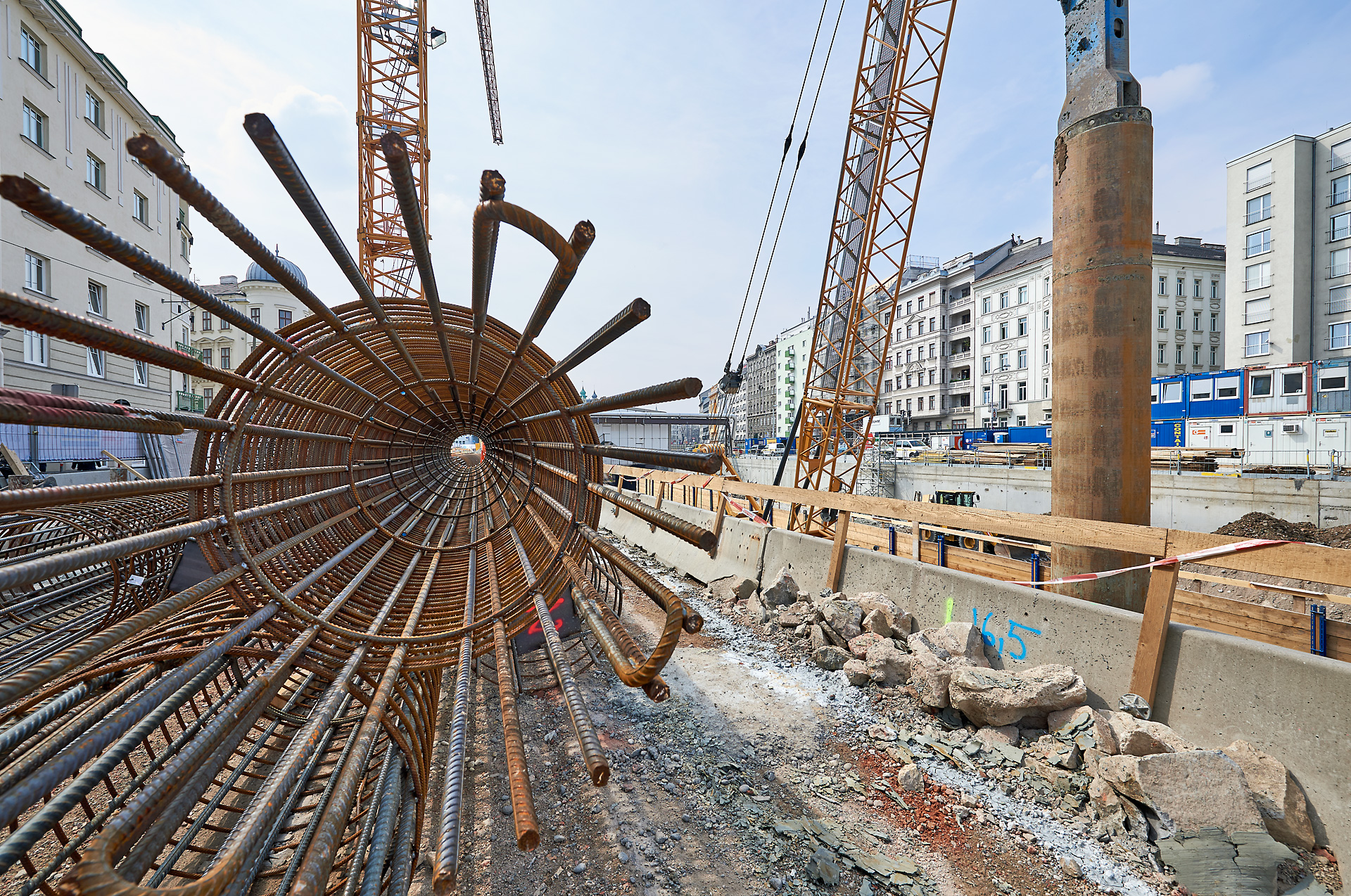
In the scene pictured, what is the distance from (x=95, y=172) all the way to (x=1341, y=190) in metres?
66.8

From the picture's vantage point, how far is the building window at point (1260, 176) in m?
39.5

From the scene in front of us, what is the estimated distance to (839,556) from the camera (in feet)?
25.2

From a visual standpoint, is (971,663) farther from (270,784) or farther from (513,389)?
(270,784)

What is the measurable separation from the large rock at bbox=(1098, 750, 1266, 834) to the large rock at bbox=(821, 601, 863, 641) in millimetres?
2873

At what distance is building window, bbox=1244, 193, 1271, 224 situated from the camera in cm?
3959

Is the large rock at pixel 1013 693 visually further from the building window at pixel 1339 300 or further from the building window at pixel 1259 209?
the building window at pixel 1259 209

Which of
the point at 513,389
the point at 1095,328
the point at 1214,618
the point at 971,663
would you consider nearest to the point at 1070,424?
the point at 1095,328

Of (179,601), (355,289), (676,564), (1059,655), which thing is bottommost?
(676,564)

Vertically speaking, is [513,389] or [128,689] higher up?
[513,389]

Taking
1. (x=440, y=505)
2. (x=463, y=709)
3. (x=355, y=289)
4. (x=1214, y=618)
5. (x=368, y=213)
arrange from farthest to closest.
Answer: (x=368, y=213) → (x=440, y=505) → (x=1214, y=618) → (x=355, y=289) → (x=463, y=709)

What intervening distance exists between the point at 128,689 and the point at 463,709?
197 cm

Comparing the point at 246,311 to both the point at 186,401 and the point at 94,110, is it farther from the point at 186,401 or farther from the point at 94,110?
the point at 94,110

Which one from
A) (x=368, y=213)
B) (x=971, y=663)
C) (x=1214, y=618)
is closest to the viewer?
(x=1214, y=618)

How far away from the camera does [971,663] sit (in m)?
5.18
